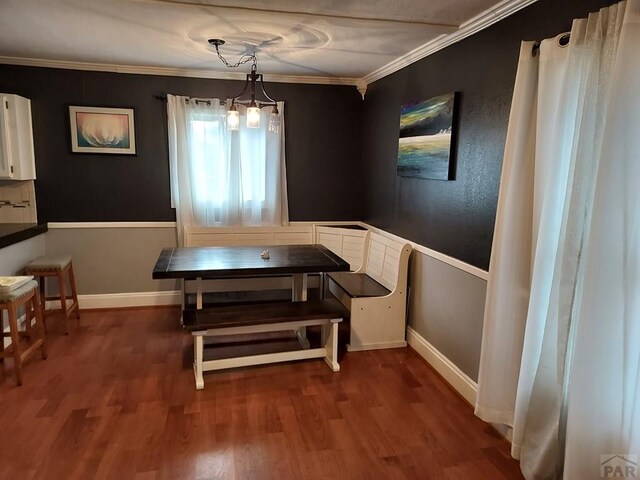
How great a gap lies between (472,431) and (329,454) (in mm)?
835

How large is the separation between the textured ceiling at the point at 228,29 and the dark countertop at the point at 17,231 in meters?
1.44

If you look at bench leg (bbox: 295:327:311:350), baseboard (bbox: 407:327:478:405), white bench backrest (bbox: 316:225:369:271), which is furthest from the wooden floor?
white bench backrest (bbox: 316:225:369:271)

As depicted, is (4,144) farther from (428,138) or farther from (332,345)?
(428,138)

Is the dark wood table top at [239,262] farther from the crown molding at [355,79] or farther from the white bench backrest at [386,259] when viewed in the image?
the crown molding at [355,79]

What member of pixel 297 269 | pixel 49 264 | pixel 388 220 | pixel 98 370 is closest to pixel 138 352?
pixel 98 370

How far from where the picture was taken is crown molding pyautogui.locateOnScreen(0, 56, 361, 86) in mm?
3923

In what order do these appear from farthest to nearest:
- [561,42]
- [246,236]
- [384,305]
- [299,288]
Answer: [246,236]
[299,288]
[384,305]
[561,42]

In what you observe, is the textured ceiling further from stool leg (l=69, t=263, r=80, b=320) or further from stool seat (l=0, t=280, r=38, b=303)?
stool leg (l=69, t=263, r=80, b=320)

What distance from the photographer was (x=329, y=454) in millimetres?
2264

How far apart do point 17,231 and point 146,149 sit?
4.31 feet

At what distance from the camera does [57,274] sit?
373 centimetres

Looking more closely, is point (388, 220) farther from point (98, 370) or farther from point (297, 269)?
point (98, 370)

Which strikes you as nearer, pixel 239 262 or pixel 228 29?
pixel 228 29

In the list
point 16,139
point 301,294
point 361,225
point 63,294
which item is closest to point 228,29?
point 301,294
